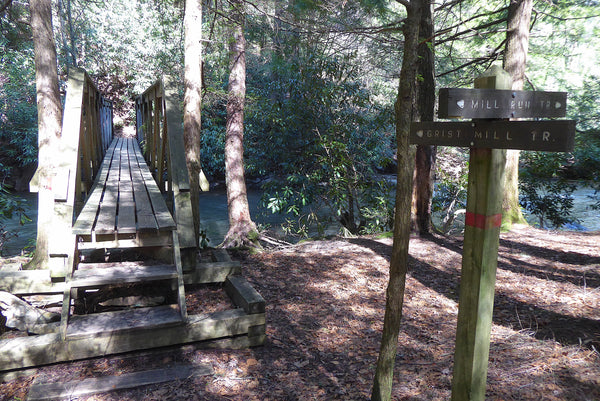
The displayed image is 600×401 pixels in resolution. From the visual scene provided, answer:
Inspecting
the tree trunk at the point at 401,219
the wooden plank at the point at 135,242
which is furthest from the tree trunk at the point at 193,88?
the tree trunk at the point at 401,219

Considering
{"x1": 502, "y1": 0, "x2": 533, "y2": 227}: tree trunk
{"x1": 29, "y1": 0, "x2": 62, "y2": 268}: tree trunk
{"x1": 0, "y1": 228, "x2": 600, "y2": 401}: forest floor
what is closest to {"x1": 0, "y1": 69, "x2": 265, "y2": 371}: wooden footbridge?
{"x1": 0, "y1": 228, "x2": 600, "y2": 401}: forest floor

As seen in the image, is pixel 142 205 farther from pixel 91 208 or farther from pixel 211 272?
pixel 211 272

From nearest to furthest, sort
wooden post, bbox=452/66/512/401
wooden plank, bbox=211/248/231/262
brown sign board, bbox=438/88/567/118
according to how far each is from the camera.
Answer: brown sign board, bbox=438/88/567/118 < wooden post, bbox=452/66/512/401 < wooden plank, bbox=211/248/231/262

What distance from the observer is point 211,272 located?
4.70 meters

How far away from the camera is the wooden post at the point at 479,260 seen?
229cm

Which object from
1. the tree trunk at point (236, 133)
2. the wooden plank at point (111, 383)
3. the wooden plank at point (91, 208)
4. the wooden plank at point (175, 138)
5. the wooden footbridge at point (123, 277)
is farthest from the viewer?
the tree trunk at point (236, 133)

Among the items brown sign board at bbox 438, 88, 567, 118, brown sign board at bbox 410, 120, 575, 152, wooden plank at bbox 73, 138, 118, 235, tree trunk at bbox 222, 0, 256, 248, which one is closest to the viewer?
brown sign board at bbox 410, 120, 575, 152

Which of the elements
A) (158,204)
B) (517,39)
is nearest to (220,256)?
(158,204)

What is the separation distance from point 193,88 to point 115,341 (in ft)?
11.7

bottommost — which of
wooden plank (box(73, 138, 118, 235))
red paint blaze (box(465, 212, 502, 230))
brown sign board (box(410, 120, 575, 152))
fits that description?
wooden plank (box(73, 138, 118, 235))

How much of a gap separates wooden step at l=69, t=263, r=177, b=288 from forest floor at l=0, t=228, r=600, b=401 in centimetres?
64

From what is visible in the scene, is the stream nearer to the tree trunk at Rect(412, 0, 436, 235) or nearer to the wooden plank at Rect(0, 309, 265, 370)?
the tree trunk at Rect(412, 0, 436, 235)

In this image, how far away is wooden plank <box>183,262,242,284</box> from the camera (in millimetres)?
4602

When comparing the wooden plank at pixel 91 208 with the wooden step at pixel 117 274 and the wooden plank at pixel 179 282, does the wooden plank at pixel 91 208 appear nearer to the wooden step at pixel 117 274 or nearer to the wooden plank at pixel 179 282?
the wooden step at pixel 117 274
